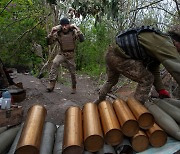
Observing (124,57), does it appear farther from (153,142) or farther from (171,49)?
(153,142)

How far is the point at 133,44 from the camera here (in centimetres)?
379

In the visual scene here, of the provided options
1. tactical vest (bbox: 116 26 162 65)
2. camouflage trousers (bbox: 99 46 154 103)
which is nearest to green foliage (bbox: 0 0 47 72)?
camouflage trousers (bbox: 99 46 154 103)

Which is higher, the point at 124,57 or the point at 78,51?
the point at 124,57

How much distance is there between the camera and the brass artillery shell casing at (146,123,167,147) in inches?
119

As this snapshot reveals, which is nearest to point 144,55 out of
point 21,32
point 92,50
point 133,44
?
point 133,44

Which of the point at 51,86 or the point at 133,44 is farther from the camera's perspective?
the point at 51,86

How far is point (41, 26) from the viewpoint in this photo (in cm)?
1219

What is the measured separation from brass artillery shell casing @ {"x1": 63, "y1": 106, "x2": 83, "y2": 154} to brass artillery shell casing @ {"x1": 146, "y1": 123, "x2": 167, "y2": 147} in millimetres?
721

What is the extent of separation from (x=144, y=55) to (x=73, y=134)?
1.53 metres

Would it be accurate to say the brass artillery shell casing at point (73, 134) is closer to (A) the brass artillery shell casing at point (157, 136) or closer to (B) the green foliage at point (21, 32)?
(A) the brass artillery shell casing at point (157, 136)

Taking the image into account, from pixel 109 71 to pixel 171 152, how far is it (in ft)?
6.37

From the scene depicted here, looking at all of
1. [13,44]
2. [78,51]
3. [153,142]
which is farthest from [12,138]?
[78,51]

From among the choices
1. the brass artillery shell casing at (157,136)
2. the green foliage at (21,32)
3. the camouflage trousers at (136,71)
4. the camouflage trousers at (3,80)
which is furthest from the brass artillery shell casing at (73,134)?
the green foliage at (21,32)

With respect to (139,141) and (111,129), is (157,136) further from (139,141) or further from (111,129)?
(111,129)
